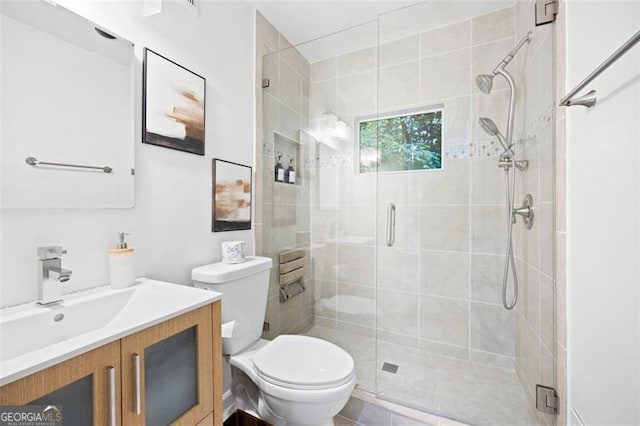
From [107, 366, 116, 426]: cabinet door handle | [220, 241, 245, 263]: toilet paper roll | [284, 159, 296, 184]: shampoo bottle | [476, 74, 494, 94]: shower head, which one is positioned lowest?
[107, 366, 116, 426]: cabinet door handle

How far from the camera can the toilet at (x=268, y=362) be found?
118 cm

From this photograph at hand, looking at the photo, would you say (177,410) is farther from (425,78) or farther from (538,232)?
(425,78)

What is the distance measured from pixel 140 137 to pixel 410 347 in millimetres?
2074

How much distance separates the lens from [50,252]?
2.86 ft

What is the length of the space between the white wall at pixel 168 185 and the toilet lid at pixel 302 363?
1.81 feet

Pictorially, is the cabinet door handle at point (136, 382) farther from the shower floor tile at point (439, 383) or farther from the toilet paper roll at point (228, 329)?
the shower floor tile at point (439, 383)

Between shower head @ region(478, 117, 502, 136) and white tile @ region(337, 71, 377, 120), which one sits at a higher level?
white tile @ region(337, 71, 377, 120)

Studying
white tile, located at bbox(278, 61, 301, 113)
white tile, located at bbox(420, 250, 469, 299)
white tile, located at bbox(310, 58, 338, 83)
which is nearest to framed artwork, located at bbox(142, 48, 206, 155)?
white tile, located at bbox(278, 61, 301, 113)

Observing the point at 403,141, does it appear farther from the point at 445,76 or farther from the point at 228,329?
the point at 228,329

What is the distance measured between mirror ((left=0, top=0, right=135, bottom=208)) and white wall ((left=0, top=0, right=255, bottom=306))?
0.06 metres

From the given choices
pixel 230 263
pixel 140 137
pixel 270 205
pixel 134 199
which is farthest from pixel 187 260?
pixel 270 205

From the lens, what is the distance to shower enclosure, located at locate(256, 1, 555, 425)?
1.67 meters

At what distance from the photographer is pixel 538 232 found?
1487 millimetres

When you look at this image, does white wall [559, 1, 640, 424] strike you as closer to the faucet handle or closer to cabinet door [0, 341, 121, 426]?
cabinet door [0, 341, 121, 426]
